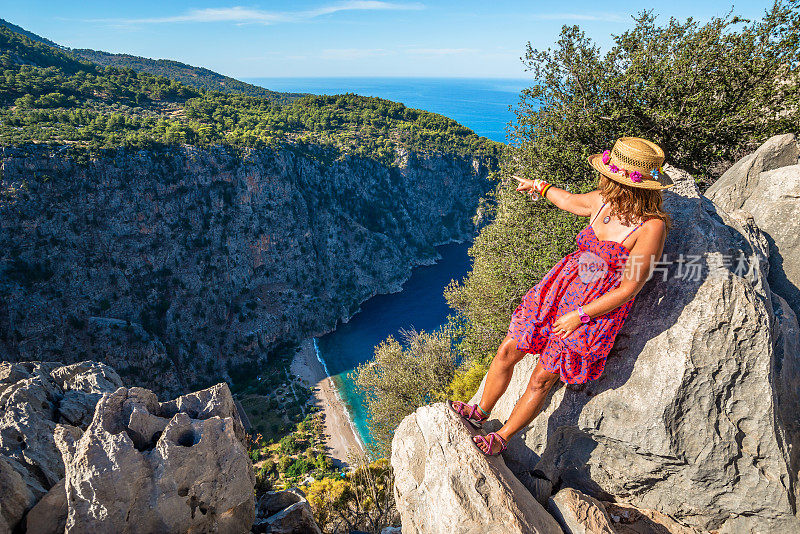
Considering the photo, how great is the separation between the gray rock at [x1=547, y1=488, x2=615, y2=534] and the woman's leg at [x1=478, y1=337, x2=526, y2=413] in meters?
1.50

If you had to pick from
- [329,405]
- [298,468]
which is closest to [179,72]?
[329,405]

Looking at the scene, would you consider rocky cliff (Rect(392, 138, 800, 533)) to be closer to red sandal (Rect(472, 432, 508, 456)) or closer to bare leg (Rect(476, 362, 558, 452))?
red sandal (Rect(472, 432, 508, 456))

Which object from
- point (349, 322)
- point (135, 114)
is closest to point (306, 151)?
point (135, 114)

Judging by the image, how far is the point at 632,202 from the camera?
477 centimetres

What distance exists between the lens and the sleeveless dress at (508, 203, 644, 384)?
4980mm

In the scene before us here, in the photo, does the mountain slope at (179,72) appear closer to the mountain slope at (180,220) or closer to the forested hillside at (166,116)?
the forested hillside at (166,116)

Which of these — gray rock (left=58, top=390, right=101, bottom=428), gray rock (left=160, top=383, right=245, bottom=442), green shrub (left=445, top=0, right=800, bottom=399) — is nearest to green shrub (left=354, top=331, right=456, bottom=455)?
Answer: green shrub (left=445, top=0, right=800, bottom=399)

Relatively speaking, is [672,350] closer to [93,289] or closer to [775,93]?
[775,93]

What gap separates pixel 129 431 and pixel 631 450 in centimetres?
739

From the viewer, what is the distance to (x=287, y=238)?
6394 cm

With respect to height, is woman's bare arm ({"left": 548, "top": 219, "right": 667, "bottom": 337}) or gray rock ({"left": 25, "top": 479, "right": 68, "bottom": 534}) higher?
woman's bare arm ({"left": 548, "top": 219, "right": 667, "bottom": 337})

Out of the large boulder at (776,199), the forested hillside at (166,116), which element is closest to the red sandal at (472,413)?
the large boulder at (776,199)

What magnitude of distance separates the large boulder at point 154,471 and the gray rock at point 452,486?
273 cm

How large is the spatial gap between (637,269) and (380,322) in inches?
2467
